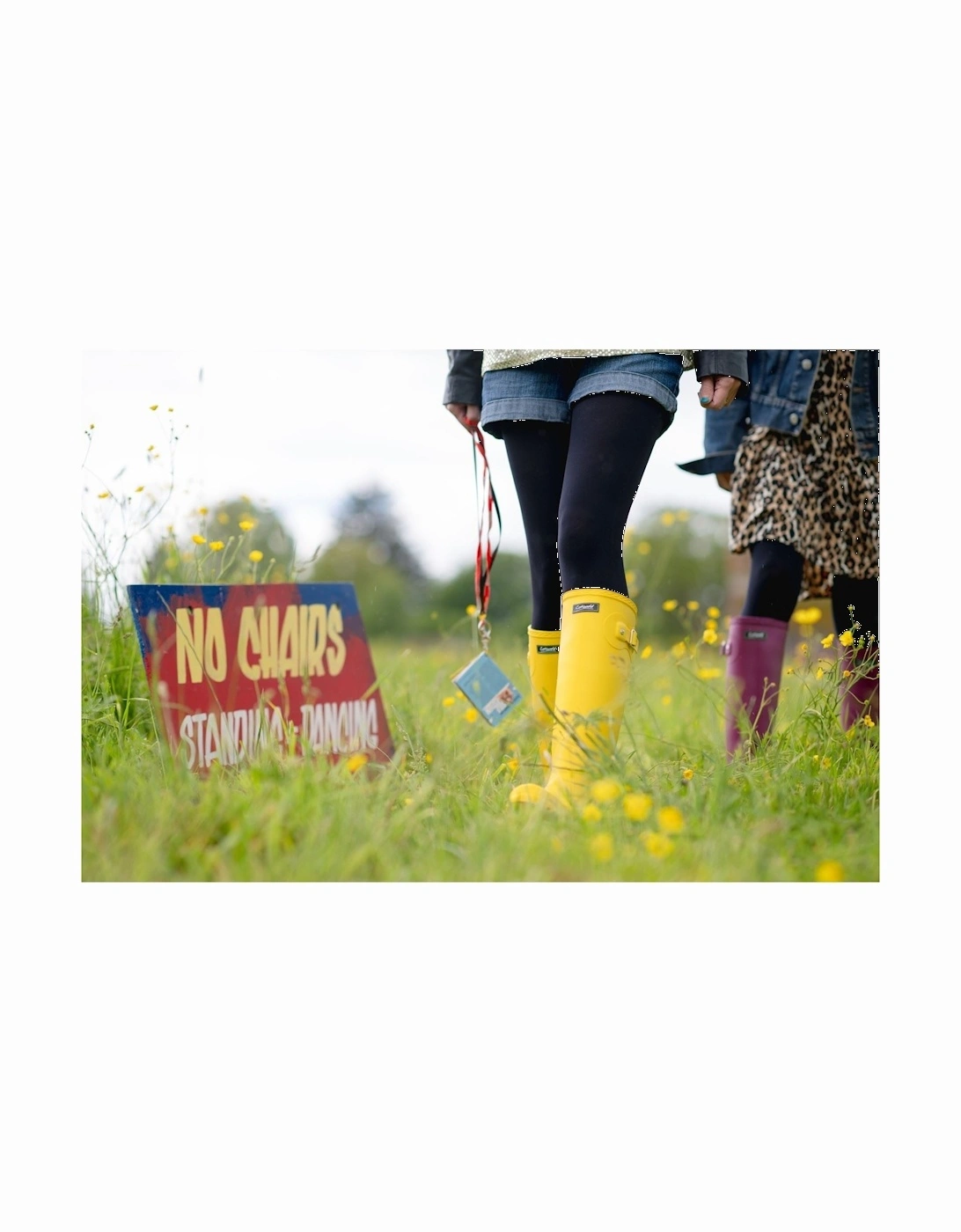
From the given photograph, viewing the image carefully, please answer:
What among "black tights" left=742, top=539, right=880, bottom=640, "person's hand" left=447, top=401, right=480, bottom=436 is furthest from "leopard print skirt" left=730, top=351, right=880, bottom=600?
"person's hand" left=447, top=401, right=480, bottom=436

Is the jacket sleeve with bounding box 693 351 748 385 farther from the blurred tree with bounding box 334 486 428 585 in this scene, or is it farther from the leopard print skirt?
the blurred tree with bounding box 334 486 428 585

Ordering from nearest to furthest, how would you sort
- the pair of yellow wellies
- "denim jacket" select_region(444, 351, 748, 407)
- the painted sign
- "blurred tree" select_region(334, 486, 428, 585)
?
the pair of yellow wellies, the painted sign, "denim jacket" select_region(444, 351, 748, 407), "blurred tree" select_region(334, 486, 428, 585)

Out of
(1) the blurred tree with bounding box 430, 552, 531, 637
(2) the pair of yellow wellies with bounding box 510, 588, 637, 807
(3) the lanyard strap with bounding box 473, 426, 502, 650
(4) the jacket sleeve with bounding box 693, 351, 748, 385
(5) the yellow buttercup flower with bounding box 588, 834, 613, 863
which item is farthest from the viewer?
(1) the blurred tree with bounding box 430, 552, 531, 637

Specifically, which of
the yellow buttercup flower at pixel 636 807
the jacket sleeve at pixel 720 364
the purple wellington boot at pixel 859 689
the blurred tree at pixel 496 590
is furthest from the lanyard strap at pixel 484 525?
the blurred tree at pixel 496 590

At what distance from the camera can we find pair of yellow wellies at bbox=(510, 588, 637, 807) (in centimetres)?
166

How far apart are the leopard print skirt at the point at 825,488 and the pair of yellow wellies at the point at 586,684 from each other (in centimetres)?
63

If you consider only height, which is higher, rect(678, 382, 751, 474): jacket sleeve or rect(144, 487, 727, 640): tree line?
rect(678, 382, 751, 474): jacket sleeve

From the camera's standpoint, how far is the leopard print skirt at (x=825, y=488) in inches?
85.0

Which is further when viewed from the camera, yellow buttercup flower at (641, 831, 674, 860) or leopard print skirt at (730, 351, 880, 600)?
leopard print skirt at (730, 351, 880, 600)

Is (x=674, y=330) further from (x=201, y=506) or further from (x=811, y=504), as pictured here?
(x=201, y=506)

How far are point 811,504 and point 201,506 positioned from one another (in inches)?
55.4

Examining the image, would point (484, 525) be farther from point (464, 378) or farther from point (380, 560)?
point (380, 560)

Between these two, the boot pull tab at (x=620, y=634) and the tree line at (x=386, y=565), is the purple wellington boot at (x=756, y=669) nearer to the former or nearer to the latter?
the boot pull tab at (x=620, y=634)

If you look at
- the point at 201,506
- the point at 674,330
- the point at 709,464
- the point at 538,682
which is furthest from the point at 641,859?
the point at 201,506
